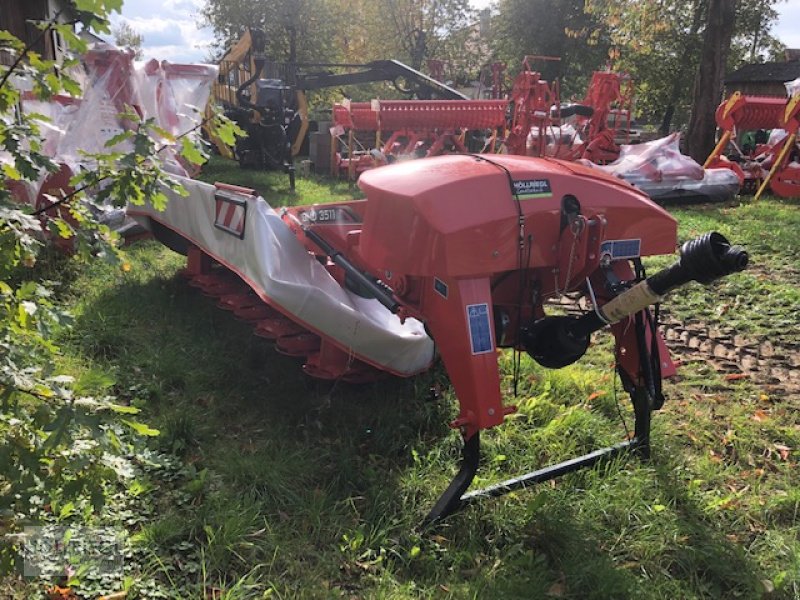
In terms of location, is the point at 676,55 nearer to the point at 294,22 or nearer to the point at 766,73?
the point at 766,73

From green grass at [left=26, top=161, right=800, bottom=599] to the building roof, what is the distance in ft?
87.8

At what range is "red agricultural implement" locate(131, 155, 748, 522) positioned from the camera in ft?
7.70

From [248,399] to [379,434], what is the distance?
77 cm

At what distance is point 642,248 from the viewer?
104 inches

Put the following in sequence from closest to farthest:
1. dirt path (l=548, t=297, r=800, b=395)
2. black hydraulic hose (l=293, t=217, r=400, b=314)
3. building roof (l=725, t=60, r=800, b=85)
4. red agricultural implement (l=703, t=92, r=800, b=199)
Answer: black hydraulic hose (l=293, t=217, r=400, b=314)
dirt path (l=548, t=297, r=800, b=395)
red agricultural implement (l=703, t=92, r=800, b=199)
building roof (l=725, t=60, r=800, b=85)

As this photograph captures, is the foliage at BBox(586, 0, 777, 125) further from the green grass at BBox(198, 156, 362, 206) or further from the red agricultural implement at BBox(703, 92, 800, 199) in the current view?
the green grass at BBox(198, 156, 362, 206)

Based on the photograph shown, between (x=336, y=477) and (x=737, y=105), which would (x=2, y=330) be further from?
(x=737, y=105)

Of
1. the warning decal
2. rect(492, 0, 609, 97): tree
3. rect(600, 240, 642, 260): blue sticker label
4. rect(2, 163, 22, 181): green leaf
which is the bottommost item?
rect(600, 240, 642, 260): blue sticker label

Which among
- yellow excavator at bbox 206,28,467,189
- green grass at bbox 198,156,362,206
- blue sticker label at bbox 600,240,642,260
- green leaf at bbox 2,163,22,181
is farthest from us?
yellow excavator at bbox 206,28,467,189

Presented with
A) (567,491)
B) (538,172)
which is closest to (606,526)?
(567,491)

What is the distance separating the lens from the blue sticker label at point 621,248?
2559 mm

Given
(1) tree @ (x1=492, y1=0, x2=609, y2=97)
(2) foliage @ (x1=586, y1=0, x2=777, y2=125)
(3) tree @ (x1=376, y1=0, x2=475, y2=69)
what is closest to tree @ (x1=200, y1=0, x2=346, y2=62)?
(3) tree @ (x1=376, y1=0, x2=475, y2=69)

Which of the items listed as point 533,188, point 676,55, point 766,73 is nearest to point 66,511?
point 533,188

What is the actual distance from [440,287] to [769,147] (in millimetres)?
11584
